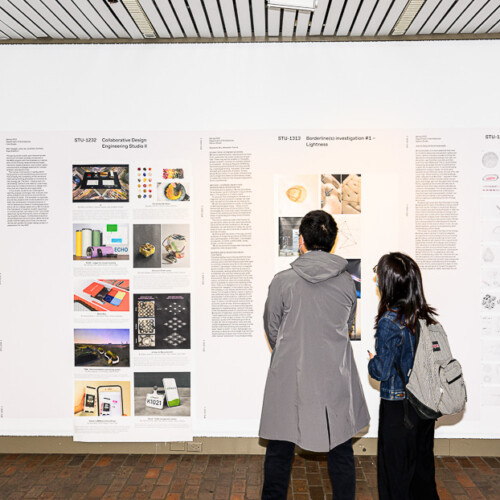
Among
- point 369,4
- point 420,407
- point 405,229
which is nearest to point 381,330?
point 420,407

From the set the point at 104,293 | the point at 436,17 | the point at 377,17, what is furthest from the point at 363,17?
the point at 104,293

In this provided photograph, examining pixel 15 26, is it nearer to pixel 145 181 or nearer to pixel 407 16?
pixel 145 181

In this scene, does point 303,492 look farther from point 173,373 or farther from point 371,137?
point 371,137

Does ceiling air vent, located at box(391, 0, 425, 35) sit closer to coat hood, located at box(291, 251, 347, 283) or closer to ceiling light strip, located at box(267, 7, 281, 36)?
ceiling light strip, located at box(267, 7, 281, 36)

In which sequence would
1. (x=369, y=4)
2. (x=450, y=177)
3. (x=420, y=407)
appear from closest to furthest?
(x=420, y=407)
(x=369, y=4)
(x=450, y=177)

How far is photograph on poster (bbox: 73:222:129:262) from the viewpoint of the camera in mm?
3818

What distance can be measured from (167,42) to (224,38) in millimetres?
456

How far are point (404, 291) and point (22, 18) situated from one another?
3256 millimetres

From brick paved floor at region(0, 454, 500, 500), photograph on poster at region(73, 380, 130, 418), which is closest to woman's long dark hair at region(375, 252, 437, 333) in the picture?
brick paved floor at region(0, 454, 500, 500)

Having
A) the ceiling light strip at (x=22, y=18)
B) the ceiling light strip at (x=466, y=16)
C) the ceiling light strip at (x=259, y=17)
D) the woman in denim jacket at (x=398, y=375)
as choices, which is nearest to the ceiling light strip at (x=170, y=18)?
the ceiling light strip at (x=259, y=17)

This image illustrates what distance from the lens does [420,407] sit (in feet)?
7.91

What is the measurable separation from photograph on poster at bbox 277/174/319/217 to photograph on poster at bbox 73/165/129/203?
1239mm

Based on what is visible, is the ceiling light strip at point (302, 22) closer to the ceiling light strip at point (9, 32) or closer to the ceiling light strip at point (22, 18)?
the ceiling light strip at point (22, 18)

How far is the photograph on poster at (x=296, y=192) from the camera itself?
376 cm
